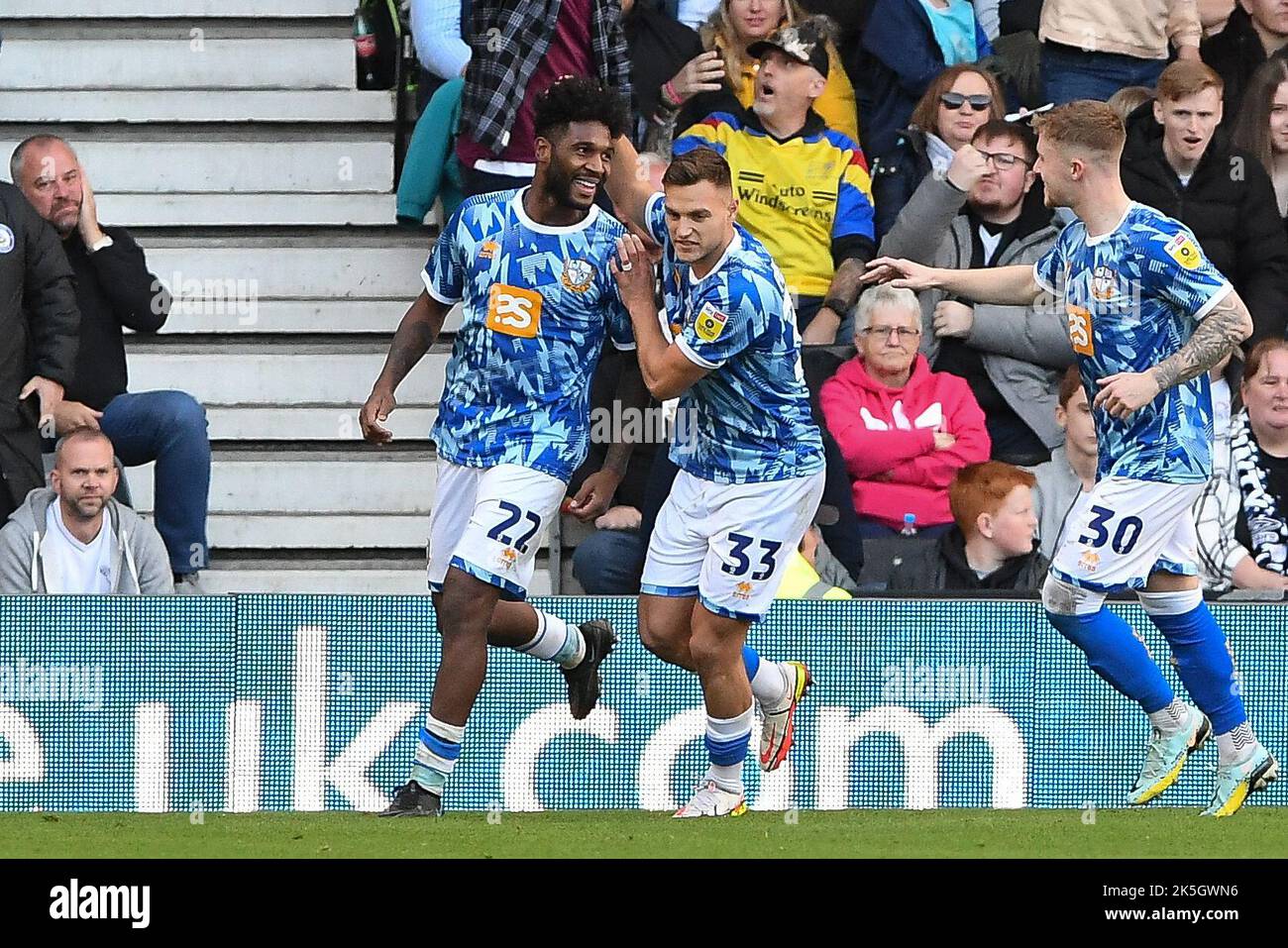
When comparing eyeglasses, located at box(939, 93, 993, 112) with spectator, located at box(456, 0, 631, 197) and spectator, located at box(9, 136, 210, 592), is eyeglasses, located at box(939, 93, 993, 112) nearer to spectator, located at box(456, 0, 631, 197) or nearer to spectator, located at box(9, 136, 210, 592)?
spectator, located at box(456, 0, 631, 197)

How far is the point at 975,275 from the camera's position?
842 cm

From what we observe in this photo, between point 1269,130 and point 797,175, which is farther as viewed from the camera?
point 1269,130

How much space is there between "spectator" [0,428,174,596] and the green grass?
1.14 meters

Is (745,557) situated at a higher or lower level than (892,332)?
lower

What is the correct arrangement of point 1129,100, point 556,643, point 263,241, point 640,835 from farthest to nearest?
point 263,241, point 1129,100, point 556,643, point 640,835

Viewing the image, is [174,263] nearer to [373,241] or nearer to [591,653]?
[373,241]

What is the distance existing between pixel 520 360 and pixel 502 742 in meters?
2.00

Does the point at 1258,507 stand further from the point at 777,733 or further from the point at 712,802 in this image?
the point at 712,802

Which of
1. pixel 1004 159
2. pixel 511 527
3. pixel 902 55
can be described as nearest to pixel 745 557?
pixel 511 527

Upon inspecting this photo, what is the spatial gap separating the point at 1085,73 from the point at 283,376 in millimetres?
4004

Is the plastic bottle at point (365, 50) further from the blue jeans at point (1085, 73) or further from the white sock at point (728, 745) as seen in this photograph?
the white sock at point (728, 745)

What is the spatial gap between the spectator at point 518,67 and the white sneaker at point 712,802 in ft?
10.4

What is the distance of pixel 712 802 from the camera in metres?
8.19

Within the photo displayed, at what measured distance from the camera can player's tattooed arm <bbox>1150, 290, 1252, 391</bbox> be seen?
759 centimetres
